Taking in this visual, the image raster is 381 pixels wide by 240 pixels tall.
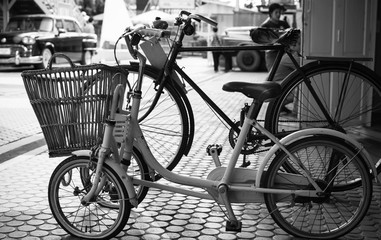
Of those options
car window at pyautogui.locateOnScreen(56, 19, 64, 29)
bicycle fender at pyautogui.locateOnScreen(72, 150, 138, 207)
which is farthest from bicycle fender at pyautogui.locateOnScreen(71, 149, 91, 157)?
car window at pyautogui.locateOnScreen(56, 19, 64, 29)

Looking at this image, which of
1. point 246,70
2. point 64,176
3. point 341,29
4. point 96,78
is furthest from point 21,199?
point 246,70

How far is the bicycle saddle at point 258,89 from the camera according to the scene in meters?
3.04

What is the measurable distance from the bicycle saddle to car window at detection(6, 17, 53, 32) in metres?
15.6

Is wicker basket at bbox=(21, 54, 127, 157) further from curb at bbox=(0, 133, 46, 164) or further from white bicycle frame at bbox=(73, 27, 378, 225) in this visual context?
curb at bbox=(0, 133, 46, 164)

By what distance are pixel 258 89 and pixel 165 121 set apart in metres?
1.45

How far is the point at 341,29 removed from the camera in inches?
263

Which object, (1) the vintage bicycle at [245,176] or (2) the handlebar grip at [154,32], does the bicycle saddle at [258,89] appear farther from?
(2) the handlebar grip at [154,32]

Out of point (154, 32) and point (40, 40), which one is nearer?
point (154, 32)

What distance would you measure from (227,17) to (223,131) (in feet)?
116

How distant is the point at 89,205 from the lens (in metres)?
3.29

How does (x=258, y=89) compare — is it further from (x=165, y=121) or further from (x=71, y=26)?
(x=71, y=26)

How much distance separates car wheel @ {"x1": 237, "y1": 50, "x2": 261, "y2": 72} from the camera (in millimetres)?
18781

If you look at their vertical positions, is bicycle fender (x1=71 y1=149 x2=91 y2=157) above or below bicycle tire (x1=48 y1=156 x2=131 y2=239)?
above

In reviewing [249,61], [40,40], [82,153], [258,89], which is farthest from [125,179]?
[249,61]
